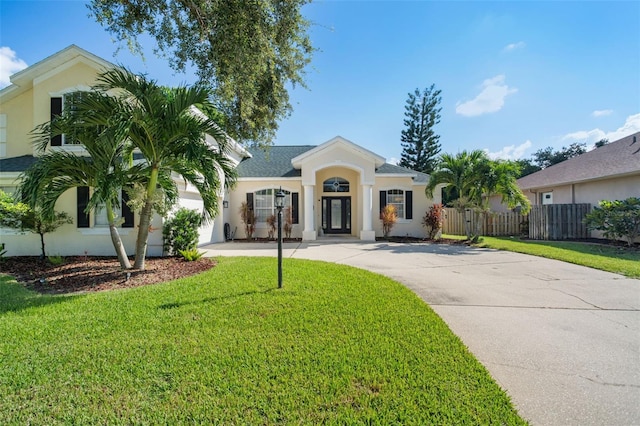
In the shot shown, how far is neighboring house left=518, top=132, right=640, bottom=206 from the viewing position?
43.2 feet

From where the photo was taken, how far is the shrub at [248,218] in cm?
1566

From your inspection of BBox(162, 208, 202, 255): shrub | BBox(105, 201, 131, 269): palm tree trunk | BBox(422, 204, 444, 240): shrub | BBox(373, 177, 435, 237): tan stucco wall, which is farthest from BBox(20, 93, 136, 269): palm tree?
BBox(422, 204, 444, 240): shrub

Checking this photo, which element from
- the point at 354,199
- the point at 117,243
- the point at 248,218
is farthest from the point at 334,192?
the point at 117,243

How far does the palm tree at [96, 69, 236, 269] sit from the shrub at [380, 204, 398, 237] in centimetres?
1014

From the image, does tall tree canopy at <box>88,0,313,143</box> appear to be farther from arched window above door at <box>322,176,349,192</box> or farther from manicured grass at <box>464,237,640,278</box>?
manicured grass at <box>464,237,640,278</box>

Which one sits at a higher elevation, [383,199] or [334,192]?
[334,192]

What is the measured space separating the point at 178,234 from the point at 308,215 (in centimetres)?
681

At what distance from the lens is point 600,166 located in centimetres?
1514

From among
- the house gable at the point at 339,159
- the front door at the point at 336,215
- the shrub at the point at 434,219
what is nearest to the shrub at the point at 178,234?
the house gable at the point at 339,159

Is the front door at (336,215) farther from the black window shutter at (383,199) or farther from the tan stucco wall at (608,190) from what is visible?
the tan stucco wall at (608,190)

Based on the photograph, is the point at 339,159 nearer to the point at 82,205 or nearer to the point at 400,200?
the point at 400,200

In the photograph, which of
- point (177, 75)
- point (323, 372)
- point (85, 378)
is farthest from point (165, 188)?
point (323, 372)

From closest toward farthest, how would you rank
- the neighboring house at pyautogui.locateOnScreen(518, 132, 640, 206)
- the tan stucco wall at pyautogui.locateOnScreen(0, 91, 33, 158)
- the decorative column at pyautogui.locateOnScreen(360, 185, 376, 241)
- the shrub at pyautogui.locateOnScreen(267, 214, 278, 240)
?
1. the tan stucco wall at pyautogui.locateOnScreen(0, 91, 33, 158)
2. the neighboring house at pyautogui.locateOnScreen(518, 132, 640, 206)
3. the decorative column at pyautogui.locateOnScreen(360, 185, 376, 241)
4. the shrub at pyautogui.locateOnScreen(267, 214, 278, 240)

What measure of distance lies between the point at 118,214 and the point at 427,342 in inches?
447
